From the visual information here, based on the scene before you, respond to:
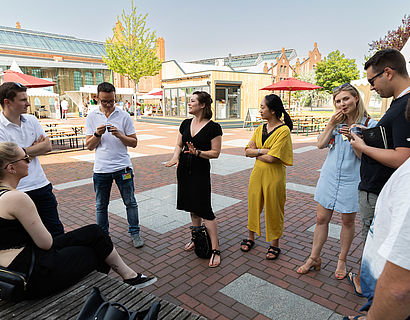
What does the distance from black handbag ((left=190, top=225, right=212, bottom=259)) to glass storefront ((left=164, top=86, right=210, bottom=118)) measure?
20.0m

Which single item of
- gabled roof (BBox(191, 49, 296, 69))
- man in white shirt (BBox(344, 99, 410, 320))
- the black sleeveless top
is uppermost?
gabled roof (BBox(191, 49, 296, 69))

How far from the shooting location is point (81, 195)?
5.85 meters

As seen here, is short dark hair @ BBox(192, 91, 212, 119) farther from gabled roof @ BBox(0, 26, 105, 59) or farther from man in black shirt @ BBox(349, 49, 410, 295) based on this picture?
gabled roof @ BBox(0, 26, 105, 59)

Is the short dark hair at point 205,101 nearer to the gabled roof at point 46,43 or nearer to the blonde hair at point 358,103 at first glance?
the blonde hair at point 358,103

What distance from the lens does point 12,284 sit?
5.82 ft

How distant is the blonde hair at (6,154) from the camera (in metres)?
1.95

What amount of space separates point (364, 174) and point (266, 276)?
147cm

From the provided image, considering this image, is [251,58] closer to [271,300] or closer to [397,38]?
[397,38]

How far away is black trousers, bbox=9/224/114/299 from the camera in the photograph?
1.85 meters

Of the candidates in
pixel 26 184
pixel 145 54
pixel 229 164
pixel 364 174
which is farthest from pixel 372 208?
pixel 145 54

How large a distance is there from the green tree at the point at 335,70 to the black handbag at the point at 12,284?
1657 inches

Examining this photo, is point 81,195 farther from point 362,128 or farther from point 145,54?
point 145,54

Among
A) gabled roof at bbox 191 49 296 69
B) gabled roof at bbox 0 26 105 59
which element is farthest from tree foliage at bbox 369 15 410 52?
gabled roof at bbox 0 26 105 59

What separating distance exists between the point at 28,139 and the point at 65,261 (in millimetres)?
1619
